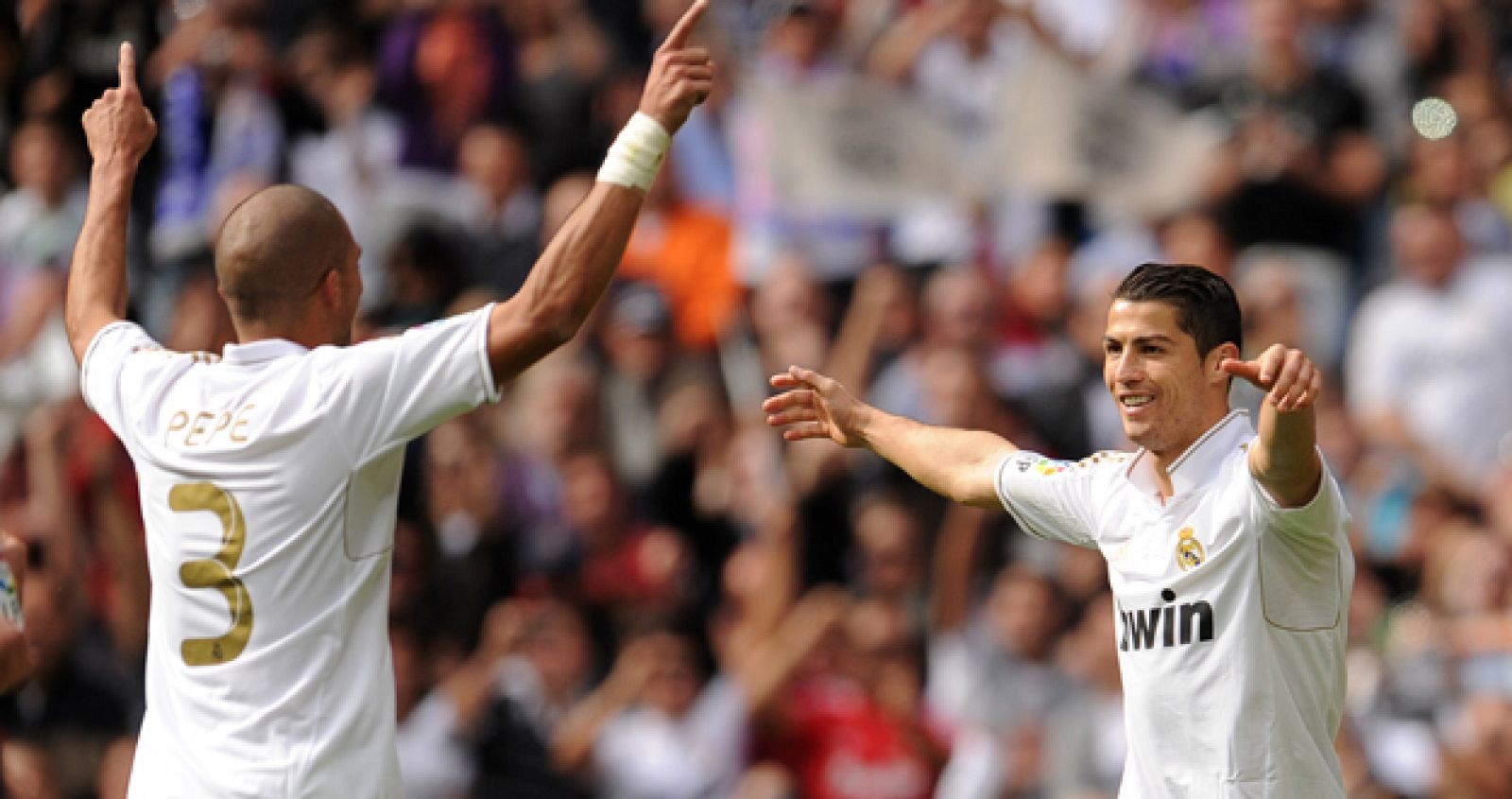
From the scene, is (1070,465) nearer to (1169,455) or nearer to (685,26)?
(1169,455)

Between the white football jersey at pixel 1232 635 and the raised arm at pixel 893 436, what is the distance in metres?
0.81

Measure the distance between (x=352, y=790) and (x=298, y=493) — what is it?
75cm

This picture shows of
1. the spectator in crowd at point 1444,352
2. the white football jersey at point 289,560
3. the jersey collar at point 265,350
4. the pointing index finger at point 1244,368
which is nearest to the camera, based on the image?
the pointing index finger at point 1244,368

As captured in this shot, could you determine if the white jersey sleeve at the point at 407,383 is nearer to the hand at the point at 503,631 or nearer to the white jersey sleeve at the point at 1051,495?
the white jersey sleeve at the point at 1051,495

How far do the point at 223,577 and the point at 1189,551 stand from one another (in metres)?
2.49

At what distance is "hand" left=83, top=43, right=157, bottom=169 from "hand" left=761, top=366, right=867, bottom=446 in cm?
203

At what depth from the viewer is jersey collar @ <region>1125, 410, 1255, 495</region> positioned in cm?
557

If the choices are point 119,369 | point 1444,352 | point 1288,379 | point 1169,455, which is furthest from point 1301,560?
point 1444,352

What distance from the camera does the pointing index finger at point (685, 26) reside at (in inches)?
204

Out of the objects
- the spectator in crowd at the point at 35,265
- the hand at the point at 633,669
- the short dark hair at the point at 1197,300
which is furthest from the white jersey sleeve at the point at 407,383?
the spectator in crowd at the point at 35,265

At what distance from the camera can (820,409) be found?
6516mm

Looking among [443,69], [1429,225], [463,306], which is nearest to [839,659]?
[463,306]

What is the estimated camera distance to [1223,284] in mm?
5641

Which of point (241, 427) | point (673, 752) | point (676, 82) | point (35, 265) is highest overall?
point (35, 265)
